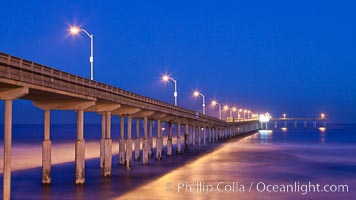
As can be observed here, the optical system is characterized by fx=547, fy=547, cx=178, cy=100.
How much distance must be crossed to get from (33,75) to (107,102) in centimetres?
1270

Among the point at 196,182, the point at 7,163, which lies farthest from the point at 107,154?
the point at 7,163

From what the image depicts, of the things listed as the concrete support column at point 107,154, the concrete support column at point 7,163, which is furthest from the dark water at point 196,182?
the concrete support column at point 7,163

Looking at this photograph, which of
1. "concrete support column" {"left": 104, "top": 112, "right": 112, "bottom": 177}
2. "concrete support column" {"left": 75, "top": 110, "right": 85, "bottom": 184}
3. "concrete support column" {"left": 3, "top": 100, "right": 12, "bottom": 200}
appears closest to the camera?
"concrete support column" {"left": 3, "top": 100, "right": 12, "bottom": 200}

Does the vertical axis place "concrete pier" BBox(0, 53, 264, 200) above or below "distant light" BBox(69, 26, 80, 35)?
below

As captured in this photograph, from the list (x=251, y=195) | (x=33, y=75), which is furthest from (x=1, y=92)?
(x=251, y=195)

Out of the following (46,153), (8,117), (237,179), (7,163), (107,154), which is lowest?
(237,179)

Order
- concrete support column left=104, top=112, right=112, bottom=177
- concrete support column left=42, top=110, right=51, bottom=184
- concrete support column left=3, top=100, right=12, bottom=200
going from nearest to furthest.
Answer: concrete support column left=3, top=100, right=12, bottom=200, concrete support column left=42, top=110, right=51, bottom=184, concrete support column left=104, top=112, right=112, bottom=177

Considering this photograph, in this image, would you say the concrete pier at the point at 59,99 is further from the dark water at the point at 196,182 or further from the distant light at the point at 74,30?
the distant light at the point at 74,30

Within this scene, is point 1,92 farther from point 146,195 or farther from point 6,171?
point 146,195

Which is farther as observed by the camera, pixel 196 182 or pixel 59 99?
pixel 196 182

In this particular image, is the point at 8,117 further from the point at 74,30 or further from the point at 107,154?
the point at 107,154

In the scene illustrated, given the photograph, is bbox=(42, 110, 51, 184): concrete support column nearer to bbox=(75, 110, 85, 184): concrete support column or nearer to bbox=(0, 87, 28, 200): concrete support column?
bbox=(75, 110, 85, 184): concrete support column

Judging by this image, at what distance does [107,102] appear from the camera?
37.2m

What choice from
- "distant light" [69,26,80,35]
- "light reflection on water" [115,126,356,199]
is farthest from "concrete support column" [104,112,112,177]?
"distant light" [69,26,80,35]
